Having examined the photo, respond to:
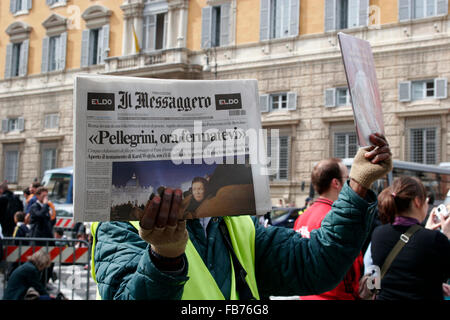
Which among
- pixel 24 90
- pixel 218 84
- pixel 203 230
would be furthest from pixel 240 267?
pixel 24 90

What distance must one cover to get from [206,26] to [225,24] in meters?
0.89

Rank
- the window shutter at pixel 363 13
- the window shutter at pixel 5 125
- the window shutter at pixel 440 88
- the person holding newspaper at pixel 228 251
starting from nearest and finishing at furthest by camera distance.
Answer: the person holding newspaper at pixel 228 251
the window shutter at pixel 440 88
the window shutter at pixel 363 13
the window shutter at pixel 5 125

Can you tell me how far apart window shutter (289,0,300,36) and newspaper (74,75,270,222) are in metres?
17.8

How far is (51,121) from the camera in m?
24.7

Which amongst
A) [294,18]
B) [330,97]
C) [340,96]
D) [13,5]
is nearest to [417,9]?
[340,96]

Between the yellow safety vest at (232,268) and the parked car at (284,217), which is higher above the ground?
the yellow safety vest at (232,268)

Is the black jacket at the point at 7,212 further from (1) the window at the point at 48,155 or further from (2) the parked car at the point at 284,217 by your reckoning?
(1) the window at the point at 48,155

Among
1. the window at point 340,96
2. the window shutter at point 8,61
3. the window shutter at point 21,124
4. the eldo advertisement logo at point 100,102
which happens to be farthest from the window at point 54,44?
the eldo advertisement logo at point 100,102

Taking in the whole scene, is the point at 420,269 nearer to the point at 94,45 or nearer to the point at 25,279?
the point at 25,279

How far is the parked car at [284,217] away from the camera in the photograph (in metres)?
13.6

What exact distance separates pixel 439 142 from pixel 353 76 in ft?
50.9

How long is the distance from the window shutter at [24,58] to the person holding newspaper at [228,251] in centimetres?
2506

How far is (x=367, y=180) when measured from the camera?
2.08 m

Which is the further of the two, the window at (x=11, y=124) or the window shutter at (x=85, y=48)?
the window at (x=11, y=124)
